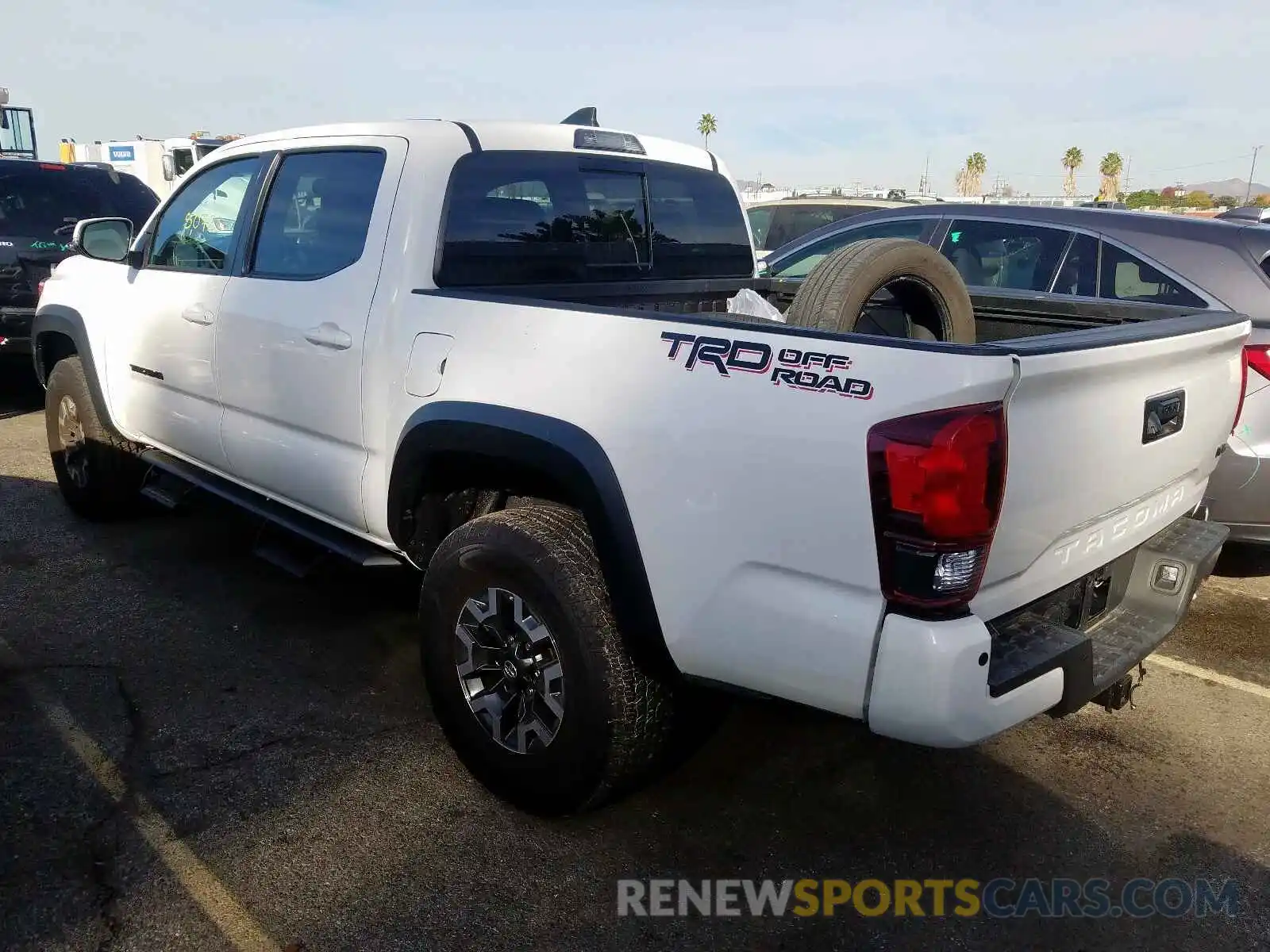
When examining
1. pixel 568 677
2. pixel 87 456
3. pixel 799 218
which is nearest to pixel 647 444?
pixel 568 677

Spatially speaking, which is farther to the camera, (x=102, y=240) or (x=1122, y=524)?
(x=102, y=240)

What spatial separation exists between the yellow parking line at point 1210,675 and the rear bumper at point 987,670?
1289 millimetres

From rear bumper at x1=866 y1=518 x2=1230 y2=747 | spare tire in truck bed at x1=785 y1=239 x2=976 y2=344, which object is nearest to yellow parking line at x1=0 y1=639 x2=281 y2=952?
rear bumper at x1=866 y1=518 x2=1230 y2=747

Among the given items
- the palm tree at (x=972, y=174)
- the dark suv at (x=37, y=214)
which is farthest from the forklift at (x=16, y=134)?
the palm tree at (x=972, y=174)

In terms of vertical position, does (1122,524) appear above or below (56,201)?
below

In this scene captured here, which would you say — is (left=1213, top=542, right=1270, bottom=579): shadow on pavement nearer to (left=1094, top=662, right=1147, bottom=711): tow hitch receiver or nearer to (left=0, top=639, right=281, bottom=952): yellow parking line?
(left=1094, top=662, right=1147, bottom=711): tow hitch receiver

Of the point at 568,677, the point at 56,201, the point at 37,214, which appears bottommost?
the point at 568,677

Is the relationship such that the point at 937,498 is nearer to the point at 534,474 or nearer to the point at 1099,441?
the point at 1099,441

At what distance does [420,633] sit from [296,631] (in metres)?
1.24

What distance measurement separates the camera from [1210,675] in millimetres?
3830

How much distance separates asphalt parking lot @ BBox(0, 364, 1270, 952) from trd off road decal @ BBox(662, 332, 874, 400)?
873 millimetres

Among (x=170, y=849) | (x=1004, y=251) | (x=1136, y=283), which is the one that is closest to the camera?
(x=170, y=849)

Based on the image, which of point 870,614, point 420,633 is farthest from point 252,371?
point 870,614

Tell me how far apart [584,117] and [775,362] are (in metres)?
2.16
